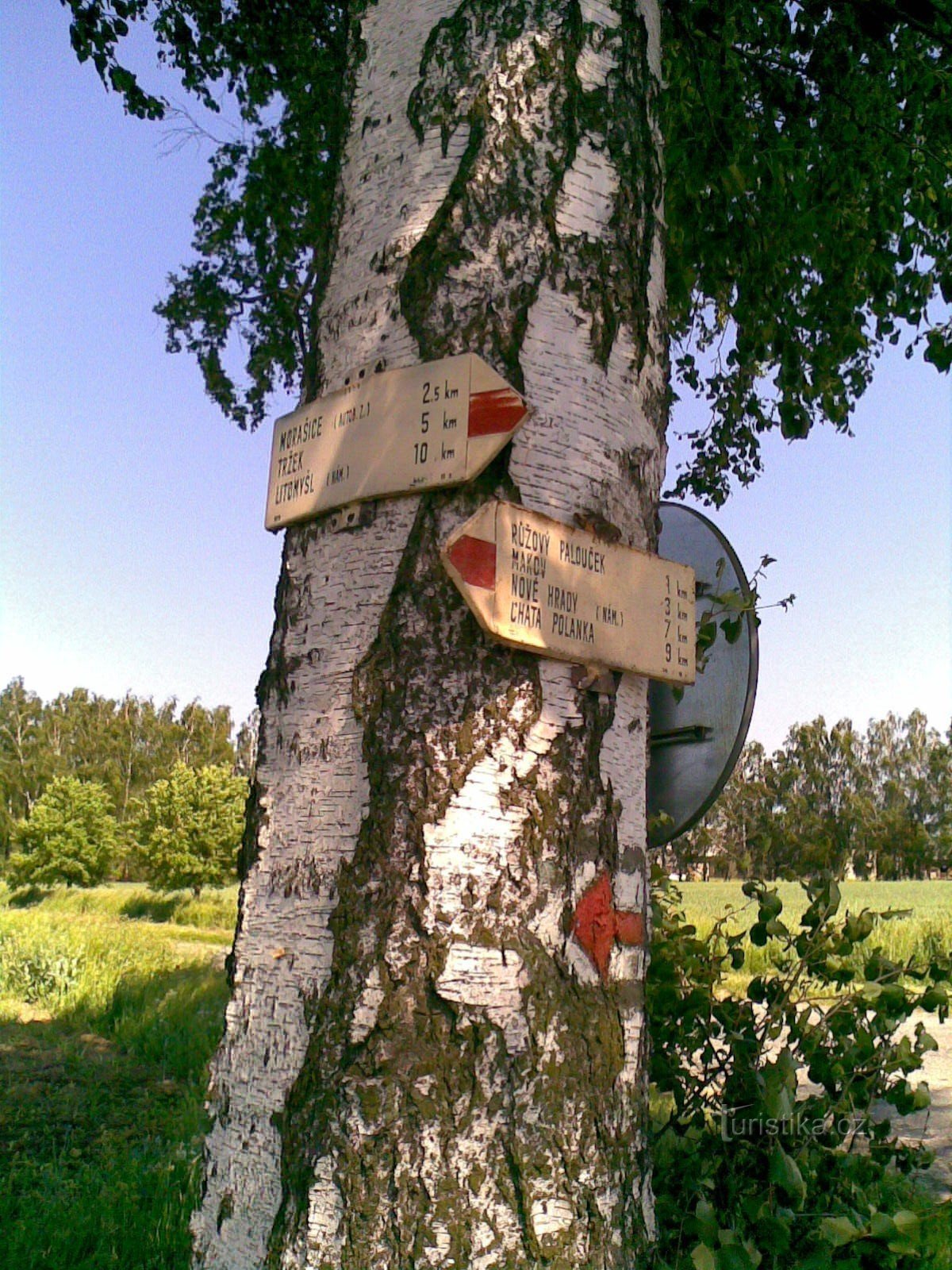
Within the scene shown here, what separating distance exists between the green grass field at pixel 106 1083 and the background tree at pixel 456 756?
0.84 metres

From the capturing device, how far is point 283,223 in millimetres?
7070

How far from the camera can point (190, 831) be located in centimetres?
2186

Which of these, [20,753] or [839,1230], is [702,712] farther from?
[20,753]

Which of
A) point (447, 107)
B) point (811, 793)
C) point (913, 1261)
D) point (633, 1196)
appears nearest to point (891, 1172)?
point (913, 1261)

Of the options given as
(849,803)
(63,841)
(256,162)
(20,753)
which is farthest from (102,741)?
(256,162)

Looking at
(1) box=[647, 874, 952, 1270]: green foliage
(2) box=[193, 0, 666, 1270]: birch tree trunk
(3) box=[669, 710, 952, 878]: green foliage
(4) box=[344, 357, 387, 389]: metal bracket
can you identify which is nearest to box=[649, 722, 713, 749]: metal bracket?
(1) box=[647, 874, 952, 1270]: green foliage

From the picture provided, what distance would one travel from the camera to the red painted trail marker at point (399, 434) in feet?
6.16

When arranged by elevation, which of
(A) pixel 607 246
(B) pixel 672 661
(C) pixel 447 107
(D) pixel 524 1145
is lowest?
(D) pixel 524 1145

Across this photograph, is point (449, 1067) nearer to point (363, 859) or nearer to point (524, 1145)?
point (524, 1145)

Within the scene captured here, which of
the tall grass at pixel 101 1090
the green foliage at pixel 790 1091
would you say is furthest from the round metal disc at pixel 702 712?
the tall grass at pixel 101 1090

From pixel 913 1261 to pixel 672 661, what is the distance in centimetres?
152

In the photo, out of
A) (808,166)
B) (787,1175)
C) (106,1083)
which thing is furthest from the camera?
(106,1083)

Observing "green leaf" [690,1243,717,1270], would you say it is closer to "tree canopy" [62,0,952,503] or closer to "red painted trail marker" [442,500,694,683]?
"red painted trail marker" [442,500,694,683]

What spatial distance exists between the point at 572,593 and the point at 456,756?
14.5 inches
